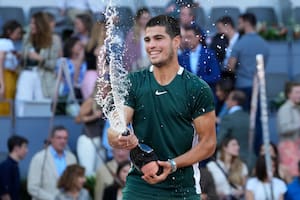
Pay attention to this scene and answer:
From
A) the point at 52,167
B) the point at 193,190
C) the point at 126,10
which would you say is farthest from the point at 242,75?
the point at 193,190

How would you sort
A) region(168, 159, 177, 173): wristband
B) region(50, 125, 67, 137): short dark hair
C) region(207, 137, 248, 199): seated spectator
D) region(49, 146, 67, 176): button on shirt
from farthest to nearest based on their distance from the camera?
region(50, 125, 67, 137): short dark hair
region(49, 146, 67, 176): button on shirt
region(207, 137, 248, 199): seated spectator
region(168, 159, 177, 173): wristband

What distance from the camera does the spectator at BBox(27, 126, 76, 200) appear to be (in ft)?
45.2

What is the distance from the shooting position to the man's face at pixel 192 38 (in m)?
11.8

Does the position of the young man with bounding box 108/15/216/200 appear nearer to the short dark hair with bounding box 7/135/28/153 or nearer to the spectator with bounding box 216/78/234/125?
the short dark hair with bounding box 7/135/28/153

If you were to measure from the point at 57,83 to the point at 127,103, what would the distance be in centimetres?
610

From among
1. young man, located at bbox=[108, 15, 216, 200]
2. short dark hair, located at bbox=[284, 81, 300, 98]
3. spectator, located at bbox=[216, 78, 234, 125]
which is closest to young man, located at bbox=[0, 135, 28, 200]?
spectator, located at bbox=[216, 78, 234, 125]

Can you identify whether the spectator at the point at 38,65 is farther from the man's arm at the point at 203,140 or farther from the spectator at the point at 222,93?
the man's arm at the point at 203,140

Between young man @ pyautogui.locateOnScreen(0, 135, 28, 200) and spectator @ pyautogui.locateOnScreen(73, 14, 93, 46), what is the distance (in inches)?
86.2

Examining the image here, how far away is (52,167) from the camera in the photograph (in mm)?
13891

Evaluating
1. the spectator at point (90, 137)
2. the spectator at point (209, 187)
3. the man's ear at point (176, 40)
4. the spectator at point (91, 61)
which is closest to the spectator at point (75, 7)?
the spectator at point (91, 61)

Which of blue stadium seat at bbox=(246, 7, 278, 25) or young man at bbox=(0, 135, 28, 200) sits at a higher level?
blue stadium seat at bbox=(246, 7, 278, 25)

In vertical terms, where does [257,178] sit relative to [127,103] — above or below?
below

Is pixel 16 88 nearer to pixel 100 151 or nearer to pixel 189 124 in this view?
pixel 100 151

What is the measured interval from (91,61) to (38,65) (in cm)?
68
